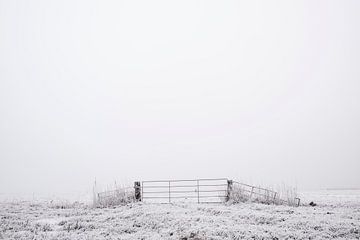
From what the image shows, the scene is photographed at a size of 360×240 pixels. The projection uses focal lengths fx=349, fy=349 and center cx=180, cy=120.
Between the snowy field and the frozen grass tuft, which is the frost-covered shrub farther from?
the snowy field

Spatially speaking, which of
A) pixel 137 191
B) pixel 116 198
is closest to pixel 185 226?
pixel 137 191

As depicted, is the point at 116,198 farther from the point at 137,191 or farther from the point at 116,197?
the point at 137,191

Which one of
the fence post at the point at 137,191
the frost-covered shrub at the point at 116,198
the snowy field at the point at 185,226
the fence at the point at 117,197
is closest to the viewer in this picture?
the snowy field at the point at 185,226

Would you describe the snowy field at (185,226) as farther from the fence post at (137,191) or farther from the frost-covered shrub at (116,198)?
the fence post at (137,191)

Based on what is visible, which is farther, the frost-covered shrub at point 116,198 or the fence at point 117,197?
the fence at point 117,197

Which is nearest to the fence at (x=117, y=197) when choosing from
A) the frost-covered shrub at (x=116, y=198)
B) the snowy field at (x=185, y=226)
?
the frost-covered shrub at (x=116, y=198)

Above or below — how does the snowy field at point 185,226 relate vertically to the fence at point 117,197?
below

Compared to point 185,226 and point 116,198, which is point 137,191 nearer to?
point 116,198

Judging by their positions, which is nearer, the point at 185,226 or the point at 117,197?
the point at 185,226

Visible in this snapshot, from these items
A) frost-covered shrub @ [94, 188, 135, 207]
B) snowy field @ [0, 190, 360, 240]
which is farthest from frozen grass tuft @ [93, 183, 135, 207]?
snowy field @ [0, 190, 360, 240]

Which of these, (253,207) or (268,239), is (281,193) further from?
(268,239)

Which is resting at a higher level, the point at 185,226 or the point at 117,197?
the point at 117,197

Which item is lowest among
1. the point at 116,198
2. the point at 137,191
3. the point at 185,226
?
the point at 185,226

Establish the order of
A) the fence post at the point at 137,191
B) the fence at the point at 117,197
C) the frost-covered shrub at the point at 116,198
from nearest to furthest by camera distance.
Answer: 1. the frost-covered shrub at the point at 116,198
2. the fence at the point at 117,197
3. the fence post at the point at 137,191
